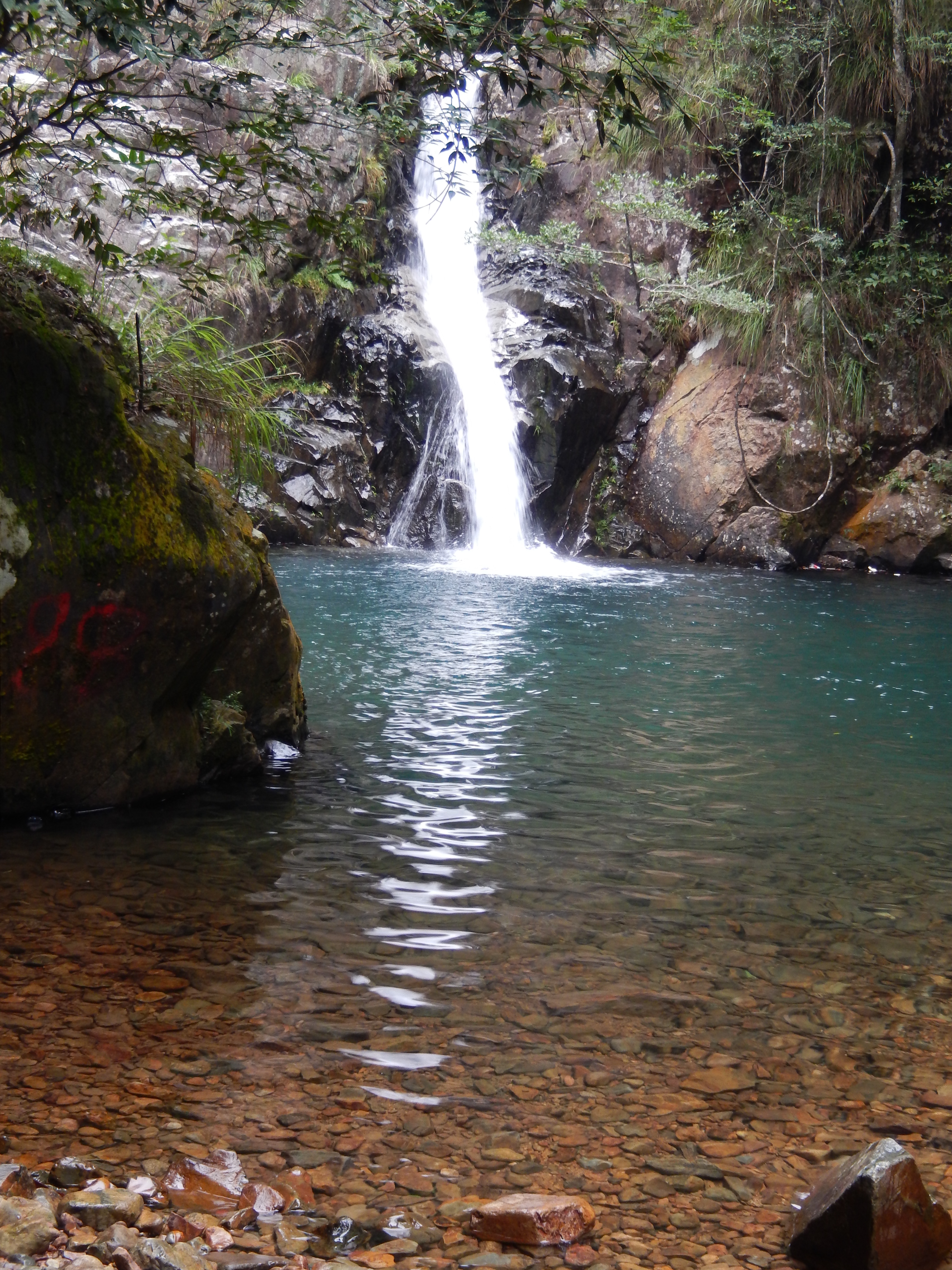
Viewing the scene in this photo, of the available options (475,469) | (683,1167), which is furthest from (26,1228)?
(475,469)

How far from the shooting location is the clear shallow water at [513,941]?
2.63 metres

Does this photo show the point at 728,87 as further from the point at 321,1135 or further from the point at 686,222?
the point at 321,1135

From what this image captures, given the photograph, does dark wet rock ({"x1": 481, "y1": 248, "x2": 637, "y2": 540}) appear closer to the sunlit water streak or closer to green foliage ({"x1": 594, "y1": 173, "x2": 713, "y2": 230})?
green foliage ({"x1": 594, "y1": 173, "x2": 713, "y2": 230})

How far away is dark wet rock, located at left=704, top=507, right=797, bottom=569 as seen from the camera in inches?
679

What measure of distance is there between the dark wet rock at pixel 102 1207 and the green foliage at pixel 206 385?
370 centimetres

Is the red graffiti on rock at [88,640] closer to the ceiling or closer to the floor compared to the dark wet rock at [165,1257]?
closer to the ceiling

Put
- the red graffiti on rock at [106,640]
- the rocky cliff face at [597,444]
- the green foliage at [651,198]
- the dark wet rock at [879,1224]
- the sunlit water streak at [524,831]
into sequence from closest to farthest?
the dark wet rock at [879,1224], the sunlit water streak at [524,831], the red graffiti on rock at [106,640], the rocky cliff face at [597,444], the green foliage at [651,198]

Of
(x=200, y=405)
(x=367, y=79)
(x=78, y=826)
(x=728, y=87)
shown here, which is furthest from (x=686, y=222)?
(x=78, y=826)

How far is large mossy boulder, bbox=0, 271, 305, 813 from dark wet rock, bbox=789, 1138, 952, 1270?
3.42 meters

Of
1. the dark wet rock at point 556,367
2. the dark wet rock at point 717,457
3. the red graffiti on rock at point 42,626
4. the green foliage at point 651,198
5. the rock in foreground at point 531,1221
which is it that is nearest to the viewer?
the rock in foreground at point 531,1221

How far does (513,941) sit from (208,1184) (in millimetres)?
1536

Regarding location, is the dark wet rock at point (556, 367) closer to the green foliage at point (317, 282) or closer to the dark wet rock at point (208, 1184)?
the green foliage at point (317, 282)

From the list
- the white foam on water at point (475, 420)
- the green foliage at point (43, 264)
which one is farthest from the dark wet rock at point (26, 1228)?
the white foam on water at point (475, 420)

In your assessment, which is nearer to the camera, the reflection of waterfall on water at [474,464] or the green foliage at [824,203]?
the green foliage at [824,203]
